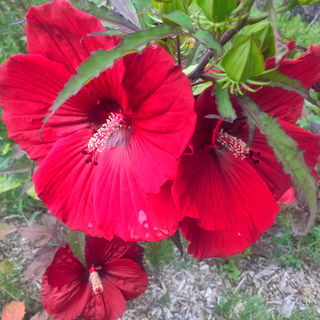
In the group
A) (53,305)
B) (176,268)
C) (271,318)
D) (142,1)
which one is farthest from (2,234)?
(271,318)

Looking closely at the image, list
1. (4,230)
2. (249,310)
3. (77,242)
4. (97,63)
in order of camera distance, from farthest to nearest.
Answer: (249,310)
(4,230)
(77,242)
(97,63)

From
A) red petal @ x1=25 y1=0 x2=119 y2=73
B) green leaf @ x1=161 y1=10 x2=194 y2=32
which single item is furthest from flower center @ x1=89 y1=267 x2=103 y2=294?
green leaf @ x1=161 y1=10 x2=194 y2=32

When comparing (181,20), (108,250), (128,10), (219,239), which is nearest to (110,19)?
(128,10)

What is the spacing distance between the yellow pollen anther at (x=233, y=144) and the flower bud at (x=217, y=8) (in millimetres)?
213

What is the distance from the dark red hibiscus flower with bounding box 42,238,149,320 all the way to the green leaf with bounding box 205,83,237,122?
0.71 m

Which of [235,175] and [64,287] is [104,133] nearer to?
[235,175]

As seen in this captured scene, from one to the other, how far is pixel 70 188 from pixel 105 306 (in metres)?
0.70

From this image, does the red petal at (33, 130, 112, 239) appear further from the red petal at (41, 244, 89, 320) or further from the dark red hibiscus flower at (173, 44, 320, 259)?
the red petal at (41, 244, 89, 320)

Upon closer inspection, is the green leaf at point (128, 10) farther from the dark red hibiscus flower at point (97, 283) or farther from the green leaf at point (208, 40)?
the dark red hibiscus flower at point (97, 283)

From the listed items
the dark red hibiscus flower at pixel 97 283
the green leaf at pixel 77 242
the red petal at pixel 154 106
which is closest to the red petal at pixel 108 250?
the dark red hibiscus flower at pixel 97 283

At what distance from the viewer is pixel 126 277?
0.97 meters

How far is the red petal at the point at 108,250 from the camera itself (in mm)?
919

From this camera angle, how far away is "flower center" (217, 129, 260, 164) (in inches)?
17.8

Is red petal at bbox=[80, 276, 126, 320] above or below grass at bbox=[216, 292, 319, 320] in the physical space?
above
